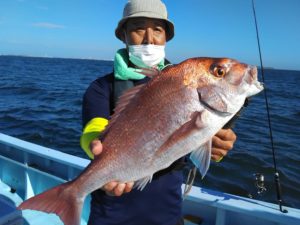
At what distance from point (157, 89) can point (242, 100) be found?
1.60ft

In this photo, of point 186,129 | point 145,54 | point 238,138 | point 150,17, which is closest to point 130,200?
point 186,129

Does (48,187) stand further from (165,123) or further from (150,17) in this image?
(165,123)

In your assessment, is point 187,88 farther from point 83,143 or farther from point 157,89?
point 83,143

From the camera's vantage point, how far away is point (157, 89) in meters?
1.89

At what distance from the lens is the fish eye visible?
1.82 meters

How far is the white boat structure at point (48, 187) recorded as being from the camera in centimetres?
326

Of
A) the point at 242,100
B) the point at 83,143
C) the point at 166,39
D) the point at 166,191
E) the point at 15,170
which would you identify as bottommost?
the point at 15,170

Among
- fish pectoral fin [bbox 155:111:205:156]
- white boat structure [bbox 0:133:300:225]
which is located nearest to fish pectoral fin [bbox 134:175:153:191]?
fish pectoral fin [bbox 155:111:205:156]

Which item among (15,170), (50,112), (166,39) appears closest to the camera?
(166,39)

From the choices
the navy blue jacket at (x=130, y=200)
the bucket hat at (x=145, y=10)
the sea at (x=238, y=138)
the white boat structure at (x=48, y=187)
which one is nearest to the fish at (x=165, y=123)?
the navy blue jacket at (x=130, y=200)

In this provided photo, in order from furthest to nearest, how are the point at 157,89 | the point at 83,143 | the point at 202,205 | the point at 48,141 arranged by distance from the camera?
the point at 48,141 < the point at 202,205 < the point at 83,143 < the point at 157,89

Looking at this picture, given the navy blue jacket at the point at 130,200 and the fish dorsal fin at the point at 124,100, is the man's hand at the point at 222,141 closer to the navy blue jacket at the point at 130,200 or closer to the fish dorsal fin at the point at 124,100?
the navy blue jacket at the point at 130,200

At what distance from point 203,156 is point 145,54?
104 centimetres

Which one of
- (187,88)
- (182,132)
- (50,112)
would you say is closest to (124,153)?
(182,132)
